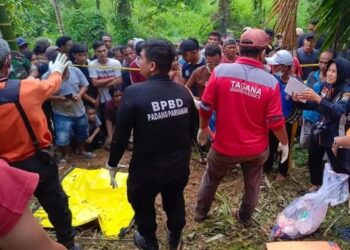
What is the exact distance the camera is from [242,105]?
3102 mm

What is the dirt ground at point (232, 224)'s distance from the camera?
3.44 m

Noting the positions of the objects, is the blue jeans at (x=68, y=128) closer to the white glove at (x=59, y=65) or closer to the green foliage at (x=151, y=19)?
the white glove at (x=59, y=65)

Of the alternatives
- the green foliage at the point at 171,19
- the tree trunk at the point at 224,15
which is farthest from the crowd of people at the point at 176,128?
the green foliage at the point at 171,19

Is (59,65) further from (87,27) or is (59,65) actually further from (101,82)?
(87,27)

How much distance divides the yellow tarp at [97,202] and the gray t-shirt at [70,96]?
3.03 ft

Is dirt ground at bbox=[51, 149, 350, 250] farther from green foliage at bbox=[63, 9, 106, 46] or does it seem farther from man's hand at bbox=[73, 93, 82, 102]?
green foliage at bbox=[63, 9, 106, 46]

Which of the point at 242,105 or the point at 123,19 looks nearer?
the point at 242,105

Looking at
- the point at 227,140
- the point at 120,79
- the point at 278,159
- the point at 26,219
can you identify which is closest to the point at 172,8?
the point at 120,79

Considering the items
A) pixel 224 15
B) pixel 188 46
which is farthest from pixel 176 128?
pixel 224 15

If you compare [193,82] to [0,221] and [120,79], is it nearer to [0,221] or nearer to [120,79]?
[120,79]

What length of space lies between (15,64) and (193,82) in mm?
2152

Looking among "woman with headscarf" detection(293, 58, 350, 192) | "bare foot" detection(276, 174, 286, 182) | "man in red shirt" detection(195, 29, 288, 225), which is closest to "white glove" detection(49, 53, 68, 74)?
"man in red shirt" detection(195, 29, 288, 225)

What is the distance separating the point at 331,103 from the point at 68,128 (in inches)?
129

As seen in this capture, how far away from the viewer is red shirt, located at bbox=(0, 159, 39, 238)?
125 centimetres
